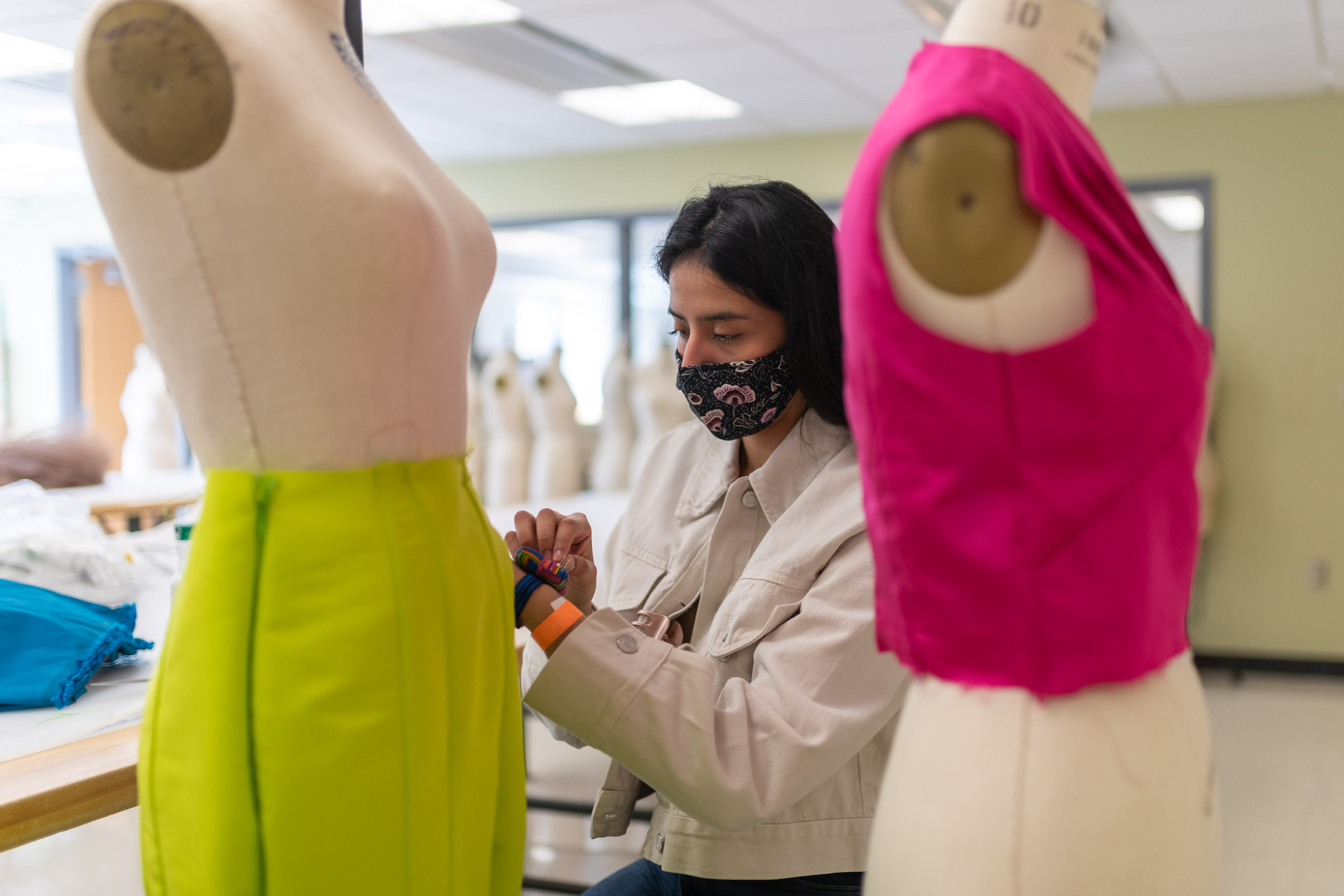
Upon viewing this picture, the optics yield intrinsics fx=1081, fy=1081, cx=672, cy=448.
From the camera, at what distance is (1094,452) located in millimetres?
754

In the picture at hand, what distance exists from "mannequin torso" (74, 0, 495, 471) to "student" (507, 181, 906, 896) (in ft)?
1.21

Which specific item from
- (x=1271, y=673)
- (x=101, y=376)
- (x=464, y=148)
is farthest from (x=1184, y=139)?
(x=101, y=376)

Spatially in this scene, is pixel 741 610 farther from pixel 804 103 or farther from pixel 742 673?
pixel 804 103

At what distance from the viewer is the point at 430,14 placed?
4230 millimetres

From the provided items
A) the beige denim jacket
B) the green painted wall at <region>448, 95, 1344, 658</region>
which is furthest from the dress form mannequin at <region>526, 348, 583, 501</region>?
the beige denim jacket

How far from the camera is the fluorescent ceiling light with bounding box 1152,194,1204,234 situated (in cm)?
583

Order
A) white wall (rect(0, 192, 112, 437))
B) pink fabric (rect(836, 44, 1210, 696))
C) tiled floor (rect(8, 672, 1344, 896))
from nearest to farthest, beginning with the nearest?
pink fabric (rect(836, 44, 1210, 696)) → tiled floor (rect(8, 672, 1344, 896)) → white wall (rect(0, 192, 112, 437))

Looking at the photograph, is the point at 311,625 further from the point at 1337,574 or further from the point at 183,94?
the point at 1337,574

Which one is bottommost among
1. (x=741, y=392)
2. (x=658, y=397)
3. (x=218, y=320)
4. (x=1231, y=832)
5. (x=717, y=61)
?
(x=1231, y=832)

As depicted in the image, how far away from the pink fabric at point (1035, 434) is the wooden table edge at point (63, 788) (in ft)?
2.84

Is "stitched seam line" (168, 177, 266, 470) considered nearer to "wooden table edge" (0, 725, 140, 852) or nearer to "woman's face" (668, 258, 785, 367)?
"wooden table edge" (0, 725, 140, 852)

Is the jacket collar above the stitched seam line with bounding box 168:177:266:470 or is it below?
below

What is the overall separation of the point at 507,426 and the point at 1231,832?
3.72 meters

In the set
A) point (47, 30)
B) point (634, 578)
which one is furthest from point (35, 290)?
point (634, 578)
